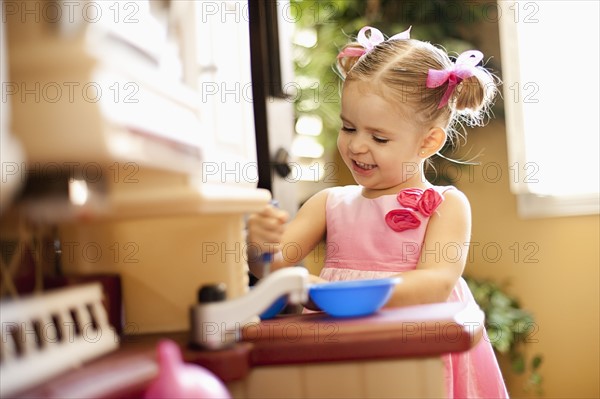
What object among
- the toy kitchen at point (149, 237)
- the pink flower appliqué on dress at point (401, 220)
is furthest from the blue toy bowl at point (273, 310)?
the pink flower appliqué on dress at point (401, 220)

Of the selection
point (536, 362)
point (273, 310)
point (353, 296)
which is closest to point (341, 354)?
point (353, 296)

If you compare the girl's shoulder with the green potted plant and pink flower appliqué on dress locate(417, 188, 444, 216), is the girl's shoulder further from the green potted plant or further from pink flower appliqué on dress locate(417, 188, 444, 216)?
the green potted plant

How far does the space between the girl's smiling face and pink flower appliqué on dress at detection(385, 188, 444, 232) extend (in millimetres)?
68

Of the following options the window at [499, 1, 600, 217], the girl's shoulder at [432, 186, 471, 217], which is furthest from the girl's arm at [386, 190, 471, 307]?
the window at [499, 1, 600, 217]

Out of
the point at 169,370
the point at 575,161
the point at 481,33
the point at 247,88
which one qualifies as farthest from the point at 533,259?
the point at 169,370

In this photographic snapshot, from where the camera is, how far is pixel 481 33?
314 centimetres

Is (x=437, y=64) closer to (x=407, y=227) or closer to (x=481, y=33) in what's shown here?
(x=407, y=227)

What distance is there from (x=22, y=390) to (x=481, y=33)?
9.00ft

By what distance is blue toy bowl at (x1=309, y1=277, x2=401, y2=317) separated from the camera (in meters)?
1.11

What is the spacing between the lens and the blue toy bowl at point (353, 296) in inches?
43.5

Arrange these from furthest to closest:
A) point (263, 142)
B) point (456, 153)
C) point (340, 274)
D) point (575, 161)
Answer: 1. point (456, 153)
2. point (575, 161)
3. point (263, 142)
4. point (340, 274)

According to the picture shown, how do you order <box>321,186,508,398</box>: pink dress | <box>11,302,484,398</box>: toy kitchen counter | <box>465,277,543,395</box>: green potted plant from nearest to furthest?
<box>11,302,484,398</box>: toy kitchen counter, <box>321,186,508,398</box>: pink dress, <box>465,277,543,395</box>: green potted plant

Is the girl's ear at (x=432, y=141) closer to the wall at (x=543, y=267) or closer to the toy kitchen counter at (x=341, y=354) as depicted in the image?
the toy kitchen counter at (x=341, y=354)

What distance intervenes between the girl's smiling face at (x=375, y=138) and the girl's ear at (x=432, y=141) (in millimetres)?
13
